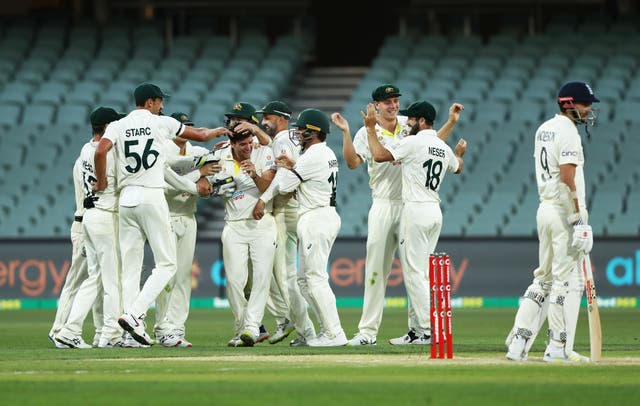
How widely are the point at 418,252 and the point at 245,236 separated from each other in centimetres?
178

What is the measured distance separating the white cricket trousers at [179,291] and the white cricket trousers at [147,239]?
2.18ft

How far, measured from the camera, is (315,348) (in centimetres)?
1280

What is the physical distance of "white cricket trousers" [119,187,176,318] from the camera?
41.8 ft

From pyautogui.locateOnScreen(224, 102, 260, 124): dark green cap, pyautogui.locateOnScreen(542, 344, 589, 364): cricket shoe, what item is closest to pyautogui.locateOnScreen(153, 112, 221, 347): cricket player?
pyautogui.locateOnScreen(224, 102, 260, 124): dark green cap

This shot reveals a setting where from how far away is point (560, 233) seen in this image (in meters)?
11.0

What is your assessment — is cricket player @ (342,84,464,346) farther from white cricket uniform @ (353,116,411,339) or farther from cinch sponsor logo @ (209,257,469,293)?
cinch sponsor logo @ (209,257,469,293)

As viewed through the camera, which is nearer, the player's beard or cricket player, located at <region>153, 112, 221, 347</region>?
cricket player, located at <region>153, 112, 221, 347</region>

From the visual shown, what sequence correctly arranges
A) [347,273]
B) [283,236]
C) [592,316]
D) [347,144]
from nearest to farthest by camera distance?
[592,316] < [347,144] < [283,236] < [347,273]

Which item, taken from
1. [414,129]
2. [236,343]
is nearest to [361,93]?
[414,129]

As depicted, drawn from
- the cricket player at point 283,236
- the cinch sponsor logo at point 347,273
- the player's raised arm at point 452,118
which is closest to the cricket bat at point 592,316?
the player's raised arm at point 452,118

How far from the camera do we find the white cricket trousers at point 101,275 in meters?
13.1

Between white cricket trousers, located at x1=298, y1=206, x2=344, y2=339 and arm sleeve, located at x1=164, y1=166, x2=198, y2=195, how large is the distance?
1171 mm

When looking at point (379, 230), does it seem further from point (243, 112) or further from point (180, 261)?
point (180, 261)

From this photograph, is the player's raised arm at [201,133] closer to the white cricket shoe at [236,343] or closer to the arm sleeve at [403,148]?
the arm sleeve at [403,148]
